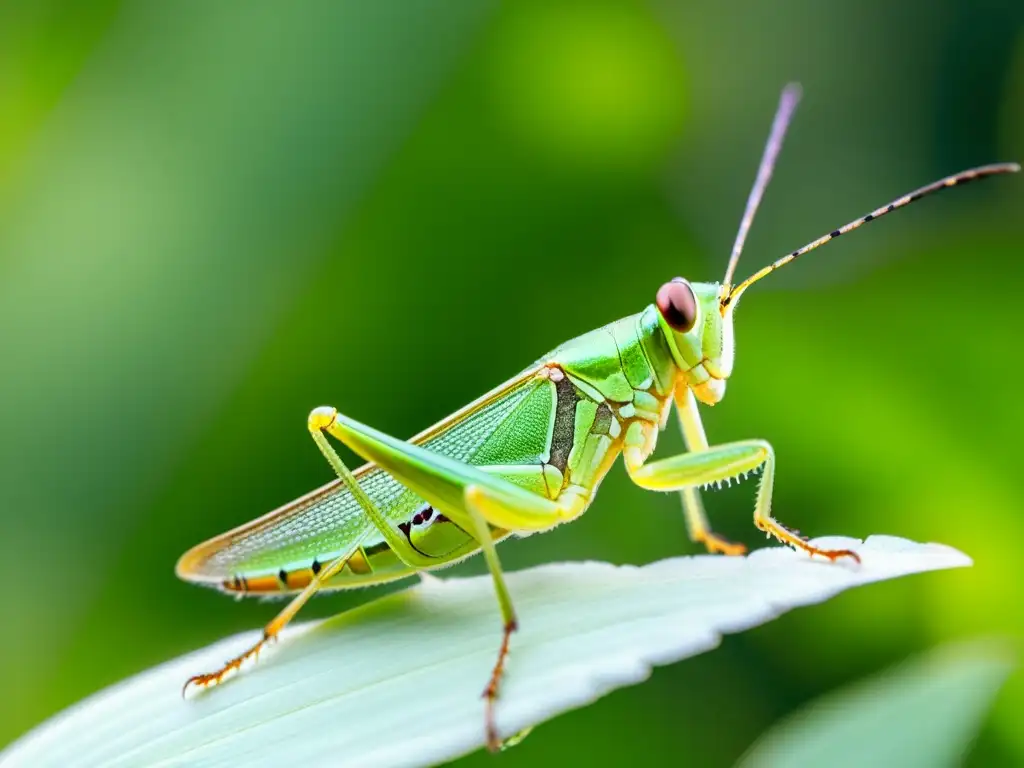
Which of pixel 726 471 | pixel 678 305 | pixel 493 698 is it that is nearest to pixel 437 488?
pixel 726 471

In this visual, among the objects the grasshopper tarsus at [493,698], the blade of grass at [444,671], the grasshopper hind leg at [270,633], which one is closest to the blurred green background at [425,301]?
the grasshopper hind leg at [270,633]

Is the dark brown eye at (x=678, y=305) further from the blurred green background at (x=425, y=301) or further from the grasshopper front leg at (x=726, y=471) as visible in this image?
the blurred green background at (x=425, y=301)

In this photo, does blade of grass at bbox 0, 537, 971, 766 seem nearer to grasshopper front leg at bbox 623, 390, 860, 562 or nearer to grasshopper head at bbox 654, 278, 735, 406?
grasshopper front leg at bbox 623, 390, 860, 562

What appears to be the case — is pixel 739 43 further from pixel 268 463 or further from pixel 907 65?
pixel 268 463

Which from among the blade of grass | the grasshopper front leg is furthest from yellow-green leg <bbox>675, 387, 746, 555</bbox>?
the blade of grass

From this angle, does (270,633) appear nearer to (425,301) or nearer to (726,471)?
(726,471)

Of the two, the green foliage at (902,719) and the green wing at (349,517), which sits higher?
the green foliage at (902,719)

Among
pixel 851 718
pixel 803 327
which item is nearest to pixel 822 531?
pixel 803 327
